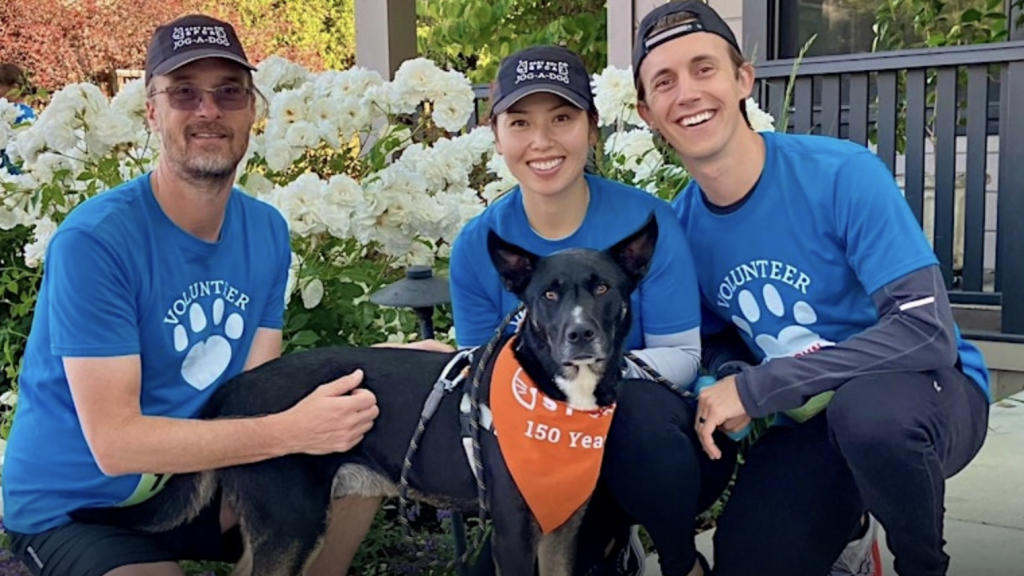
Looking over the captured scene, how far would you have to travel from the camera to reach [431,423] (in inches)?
94.0

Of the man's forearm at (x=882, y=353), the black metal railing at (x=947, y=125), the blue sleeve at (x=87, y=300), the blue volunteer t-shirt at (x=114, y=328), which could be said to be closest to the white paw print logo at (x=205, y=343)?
the blue volunteer t-shirt at (x=114, y=328)

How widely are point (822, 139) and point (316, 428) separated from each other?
55.3 inches

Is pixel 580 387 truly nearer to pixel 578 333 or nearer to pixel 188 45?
pixel 578 333

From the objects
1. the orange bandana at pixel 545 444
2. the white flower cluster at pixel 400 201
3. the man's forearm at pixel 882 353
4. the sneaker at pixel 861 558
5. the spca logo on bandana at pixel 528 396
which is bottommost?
the sneaker at pixel 861 558

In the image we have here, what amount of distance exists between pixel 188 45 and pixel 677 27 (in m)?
1.13

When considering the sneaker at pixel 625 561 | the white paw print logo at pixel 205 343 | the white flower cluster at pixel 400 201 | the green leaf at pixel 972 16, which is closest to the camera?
the white paw print logo at pixel 205 343

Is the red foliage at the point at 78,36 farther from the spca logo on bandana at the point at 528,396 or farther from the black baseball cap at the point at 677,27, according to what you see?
the spca logo on bandana at the point at 528,396

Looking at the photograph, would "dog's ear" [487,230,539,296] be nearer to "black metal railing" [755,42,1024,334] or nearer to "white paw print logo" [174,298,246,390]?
"white paw print logo" [174,298,246,390]

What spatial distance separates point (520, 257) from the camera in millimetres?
2293

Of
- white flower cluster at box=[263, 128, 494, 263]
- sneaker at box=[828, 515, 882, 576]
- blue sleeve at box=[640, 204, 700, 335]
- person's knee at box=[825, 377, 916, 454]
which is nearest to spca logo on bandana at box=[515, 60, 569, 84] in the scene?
blue sleeve at box=[640, 204, 700, 335]

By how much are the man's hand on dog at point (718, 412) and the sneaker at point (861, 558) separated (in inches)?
24.5

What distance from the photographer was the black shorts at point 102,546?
2.19 meters

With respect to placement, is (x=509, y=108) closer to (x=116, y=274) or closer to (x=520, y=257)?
(x=520, y=257)

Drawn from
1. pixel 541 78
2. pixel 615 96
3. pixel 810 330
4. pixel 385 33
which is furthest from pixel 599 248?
pixel 385 33
